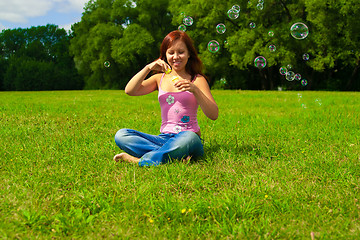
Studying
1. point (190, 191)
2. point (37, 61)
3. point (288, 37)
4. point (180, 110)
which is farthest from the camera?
point (37, 61)

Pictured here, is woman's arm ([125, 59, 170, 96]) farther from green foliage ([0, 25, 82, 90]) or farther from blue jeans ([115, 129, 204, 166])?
green foliage ([0, 25, 82, 90])

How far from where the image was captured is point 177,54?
10.8ft

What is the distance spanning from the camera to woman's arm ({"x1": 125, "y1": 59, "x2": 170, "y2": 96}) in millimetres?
3163

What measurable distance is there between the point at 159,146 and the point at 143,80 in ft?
2.40

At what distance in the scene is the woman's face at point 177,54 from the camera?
3289mm

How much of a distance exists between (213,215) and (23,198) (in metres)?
1.42

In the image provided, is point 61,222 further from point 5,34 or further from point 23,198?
point 5,34

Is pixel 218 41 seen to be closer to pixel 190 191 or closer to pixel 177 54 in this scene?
pixel 177 54

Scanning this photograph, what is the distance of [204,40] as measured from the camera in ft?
93.0

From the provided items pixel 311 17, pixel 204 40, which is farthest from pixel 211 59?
pixel 311 17

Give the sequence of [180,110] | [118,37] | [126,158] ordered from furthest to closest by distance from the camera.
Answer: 1. [118,37]
2. [180,110]
3. [126,158]

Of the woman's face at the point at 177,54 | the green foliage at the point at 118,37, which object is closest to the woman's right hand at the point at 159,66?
the woman's face at the point at 177,54

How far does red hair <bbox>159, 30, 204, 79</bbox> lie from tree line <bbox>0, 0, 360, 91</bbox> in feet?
24.2

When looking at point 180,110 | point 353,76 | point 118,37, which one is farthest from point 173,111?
point 118,37
